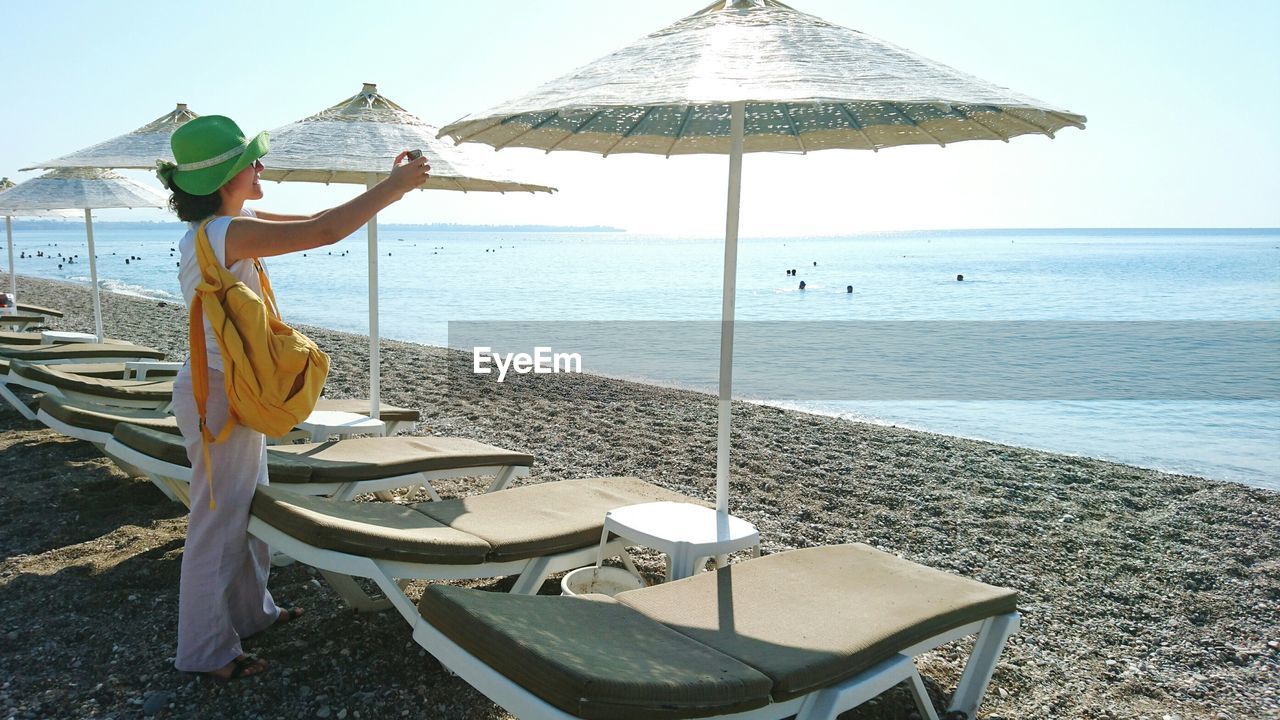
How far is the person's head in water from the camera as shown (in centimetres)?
247

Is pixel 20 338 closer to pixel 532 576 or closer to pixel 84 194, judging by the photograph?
pixel 84 194

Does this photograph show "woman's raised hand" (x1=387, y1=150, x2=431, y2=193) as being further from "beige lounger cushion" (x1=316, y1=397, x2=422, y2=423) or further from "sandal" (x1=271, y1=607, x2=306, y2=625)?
"beige lounger cushion" (x1=316, y1=397, x2=422, y2=423)

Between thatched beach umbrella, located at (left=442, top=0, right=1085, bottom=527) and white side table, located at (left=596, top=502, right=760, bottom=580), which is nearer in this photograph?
thatched beach umbrella, located at (left=442, top=0, right=1085, bottom=527)

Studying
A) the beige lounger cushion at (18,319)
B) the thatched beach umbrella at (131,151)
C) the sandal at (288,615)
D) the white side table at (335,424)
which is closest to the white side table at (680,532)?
the sandal at (288,615)

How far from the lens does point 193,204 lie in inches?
99.6

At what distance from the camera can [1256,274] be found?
46.6 metres

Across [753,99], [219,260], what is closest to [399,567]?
[219,260]

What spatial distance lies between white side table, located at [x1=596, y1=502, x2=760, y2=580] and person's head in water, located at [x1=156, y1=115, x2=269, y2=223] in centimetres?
160

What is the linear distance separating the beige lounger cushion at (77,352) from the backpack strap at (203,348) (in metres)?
4.83

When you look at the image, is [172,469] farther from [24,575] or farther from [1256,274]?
[1256,274]

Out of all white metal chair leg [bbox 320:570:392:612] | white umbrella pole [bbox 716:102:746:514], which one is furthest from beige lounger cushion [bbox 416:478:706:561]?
white umbrella pole [bbox 716:102:746:514]

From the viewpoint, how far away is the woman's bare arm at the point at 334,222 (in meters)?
2.31

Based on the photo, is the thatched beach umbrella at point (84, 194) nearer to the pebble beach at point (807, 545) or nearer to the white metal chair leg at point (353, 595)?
the pebble beach at point (807, 545)

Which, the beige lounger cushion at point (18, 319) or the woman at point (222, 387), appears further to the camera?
the beige lounger cushion at point (18, 319)
